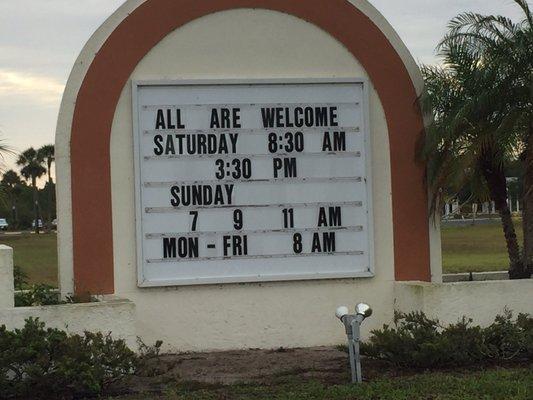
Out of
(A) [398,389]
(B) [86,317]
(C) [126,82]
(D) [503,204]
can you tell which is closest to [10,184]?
(C) [126,82]

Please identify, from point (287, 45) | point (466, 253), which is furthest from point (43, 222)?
point (287, 45)

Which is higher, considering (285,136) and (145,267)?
(285,136)

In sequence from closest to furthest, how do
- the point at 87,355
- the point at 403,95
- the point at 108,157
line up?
the point at 87,355 → the point at 108,157 → the point at 403,95

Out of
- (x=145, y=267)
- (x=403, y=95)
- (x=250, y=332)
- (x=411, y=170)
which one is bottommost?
(x=250, y=332)

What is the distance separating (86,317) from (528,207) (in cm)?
640

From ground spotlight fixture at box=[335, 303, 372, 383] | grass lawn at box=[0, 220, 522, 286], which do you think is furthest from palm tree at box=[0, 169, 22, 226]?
ground spotlight fixture at box=[335, 303, 372, 383]

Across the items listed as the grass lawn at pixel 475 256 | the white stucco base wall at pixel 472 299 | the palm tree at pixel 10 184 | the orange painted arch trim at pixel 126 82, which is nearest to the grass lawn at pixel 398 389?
the white stucco base wall at pixel 472 299

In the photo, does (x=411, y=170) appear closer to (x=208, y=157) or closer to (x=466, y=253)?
(x=208, y=157)

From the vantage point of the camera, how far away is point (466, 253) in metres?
39.8

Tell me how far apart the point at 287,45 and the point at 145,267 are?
12.0ft

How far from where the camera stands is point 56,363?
405 inches

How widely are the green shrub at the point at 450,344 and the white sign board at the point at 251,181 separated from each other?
2.29 meters

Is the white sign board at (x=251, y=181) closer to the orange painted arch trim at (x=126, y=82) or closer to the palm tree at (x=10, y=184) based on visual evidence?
the orange painted arch trim at (x=126, y=82)

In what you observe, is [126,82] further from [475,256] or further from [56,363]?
[475,256]
